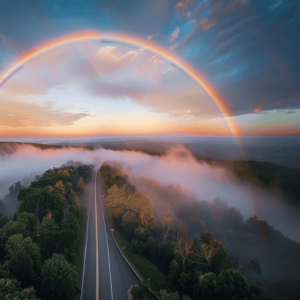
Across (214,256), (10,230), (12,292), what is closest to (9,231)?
(10,230)

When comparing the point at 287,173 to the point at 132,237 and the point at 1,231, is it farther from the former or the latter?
the point at 1,231

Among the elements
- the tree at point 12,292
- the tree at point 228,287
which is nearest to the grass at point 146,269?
the tree at point 228,287

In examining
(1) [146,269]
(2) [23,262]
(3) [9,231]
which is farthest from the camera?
(1) [146,269]

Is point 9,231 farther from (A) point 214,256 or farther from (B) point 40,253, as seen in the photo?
(A) point 214,256

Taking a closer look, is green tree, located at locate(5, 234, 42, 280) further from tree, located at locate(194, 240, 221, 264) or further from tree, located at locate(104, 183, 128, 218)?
tree, located at locate(194, 240, 221, 264)

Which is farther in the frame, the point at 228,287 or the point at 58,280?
the point at 58,280

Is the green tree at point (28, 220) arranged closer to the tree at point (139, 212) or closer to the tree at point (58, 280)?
the tree at point (58, 280)

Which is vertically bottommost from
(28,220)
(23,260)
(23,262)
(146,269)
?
(146,269)

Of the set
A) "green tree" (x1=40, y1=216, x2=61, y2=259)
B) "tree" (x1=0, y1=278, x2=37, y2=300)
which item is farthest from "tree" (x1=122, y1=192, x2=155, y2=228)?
"tree" (x1=0, y1=278, x2=37, y2=300)
